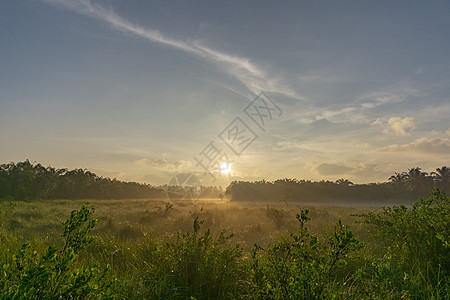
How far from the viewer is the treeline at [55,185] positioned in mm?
45781

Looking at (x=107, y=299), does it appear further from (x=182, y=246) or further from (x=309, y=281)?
(x=182, y=246)

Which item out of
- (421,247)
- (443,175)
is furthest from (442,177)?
(421,247)

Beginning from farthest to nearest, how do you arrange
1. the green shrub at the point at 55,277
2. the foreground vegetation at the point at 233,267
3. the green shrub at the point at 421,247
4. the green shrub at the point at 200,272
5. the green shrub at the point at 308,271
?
the green shrub at the point at 421,247 < the green shrub at the point at 200,272 < the green shrub at the point at 308,271 < the foreground vegetation at the point at 233,267 < the green shrub at the point at 55,277

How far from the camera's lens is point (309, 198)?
203ft

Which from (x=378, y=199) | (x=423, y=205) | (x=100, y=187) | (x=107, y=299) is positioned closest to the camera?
(x=107, y=299)

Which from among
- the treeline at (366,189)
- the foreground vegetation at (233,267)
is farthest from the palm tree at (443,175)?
the foreground vegetation at (233,267)

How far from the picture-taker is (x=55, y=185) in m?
52.2

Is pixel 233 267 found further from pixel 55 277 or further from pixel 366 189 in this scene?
pixel 366 189

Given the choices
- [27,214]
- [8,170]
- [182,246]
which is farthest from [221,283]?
[8,170]

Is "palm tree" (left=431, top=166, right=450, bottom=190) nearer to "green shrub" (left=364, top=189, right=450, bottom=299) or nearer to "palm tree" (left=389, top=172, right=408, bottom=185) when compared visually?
"palm tree" (left=389, top=172, right=408, bottom=185)

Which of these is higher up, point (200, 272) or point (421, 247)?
point (421, 247)

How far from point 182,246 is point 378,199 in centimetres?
6522

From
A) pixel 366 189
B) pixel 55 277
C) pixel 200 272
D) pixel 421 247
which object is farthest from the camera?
pixel 366 189

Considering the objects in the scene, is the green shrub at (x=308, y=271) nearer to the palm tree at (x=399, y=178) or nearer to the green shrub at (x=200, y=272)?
the green shrub at (x=200, y=272)
